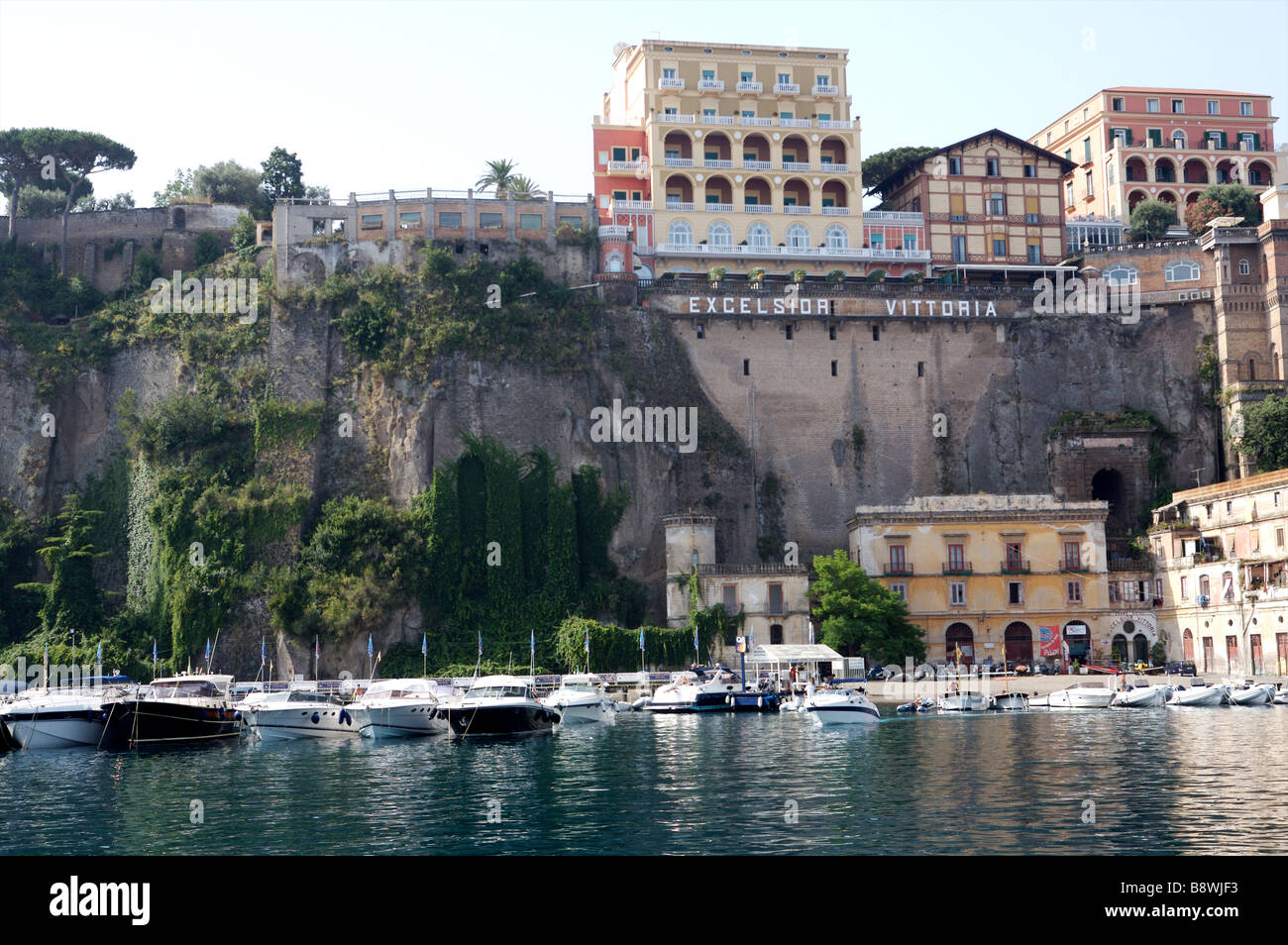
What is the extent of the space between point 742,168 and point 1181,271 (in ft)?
87.4

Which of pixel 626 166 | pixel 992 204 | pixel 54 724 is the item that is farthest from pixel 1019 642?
pixel 54 724

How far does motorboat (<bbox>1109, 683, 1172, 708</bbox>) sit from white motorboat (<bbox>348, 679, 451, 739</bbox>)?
28.5 m

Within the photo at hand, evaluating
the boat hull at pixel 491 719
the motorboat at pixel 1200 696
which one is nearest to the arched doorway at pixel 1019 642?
the motorboat at pixel 1200 696

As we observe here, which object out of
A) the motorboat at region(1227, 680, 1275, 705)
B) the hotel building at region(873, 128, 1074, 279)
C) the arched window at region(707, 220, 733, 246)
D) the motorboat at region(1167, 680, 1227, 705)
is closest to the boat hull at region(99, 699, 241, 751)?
the motorboat at region(1167, 680, 1227, 705)

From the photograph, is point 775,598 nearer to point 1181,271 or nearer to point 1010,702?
point 1010,702

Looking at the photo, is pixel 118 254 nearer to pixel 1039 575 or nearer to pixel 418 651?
pixel 418 651

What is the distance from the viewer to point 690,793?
29.9 metres

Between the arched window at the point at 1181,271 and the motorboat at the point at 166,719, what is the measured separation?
58529 millimetres

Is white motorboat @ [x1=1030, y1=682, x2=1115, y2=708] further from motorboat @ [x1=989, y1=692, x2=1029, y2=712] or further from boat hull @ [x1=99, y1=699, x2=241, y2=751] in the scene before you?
boat hull @ [x1=99, y1=699, x2=241, y2=751]

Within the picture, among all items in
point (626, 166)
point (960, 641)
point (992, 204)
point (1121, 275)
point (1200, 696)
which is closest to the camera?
point (1200, 696)

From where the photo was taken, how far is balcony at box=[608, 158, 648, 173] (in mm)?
80312

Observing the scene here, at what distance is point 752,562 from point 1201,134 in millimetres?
49917

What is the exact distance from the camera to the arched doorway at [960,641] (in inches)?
2687

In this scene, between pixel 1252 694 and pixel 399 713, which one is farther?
pixel 1252 694
